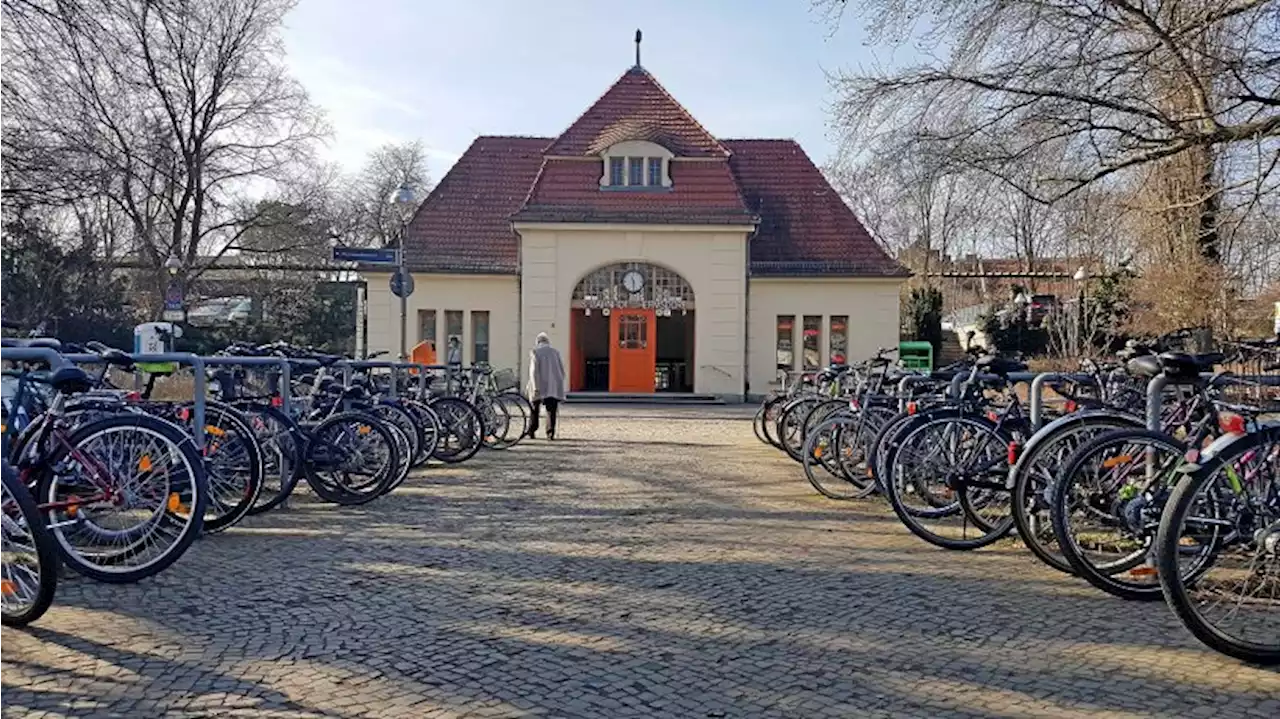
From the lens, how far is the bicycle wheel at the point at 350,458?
7387 millimetres

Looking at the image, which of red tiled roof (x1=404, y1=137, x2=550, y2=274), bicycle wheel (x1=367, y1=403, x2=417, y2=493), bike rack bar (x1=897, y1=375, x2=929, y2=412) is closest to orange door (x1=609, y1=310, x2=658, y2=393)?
red tiled roof (x1=404, y1=137, x2=550, y2=274)

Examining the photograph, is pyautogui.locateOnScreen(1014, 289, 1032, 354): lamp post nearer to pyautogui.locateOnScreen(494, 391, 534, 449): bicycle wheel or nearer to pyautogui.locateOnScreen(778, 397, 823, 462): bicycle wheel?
pyautogui.locateOnScreen(494, 391, 534, 449): bicycle wheel

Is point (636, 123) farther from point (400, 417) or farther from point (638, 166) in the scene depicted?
point (400, 417)

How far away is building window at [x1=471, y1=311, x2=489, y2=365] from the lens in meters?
25.9

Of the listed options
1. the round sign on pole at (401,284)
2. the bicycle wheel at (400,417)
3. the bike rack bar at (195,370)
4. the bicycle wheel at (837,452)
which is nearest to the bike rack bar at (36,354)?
the bike rack bar at (195,370)

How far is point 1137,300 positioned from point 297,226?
23445 mm

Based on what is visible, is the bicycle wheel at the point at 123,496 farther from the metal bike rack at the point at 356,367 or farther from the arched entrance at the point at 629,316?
the arched entrance at the point at 629,316

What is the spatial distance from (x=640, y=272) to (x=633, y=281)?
29cm

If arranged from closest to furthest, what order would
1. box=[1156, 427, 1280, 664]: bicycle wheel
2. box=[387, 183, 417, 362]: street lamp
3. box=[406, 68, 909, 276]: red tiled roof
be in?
box=[1156, 427, 1280, 664]: bicycle wheel → box=[387, 183, 417, 362]: street lamp → box=[406, 68, 909, 276]: red tiled roof

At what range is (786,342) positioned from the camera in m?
26.2

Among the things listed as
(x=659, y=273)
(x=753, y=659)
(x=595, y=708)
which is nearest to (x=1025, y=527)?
(x=753, y=659)

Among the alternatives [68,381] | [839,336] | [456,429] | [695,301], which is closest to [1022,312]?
[839,336]

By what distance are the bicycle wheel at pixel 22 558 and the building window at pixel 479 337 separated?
2169 centimetres

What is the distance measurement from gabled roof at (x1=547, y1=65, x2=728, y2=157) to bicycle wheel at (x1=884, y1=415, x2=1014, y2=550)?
1990cm
